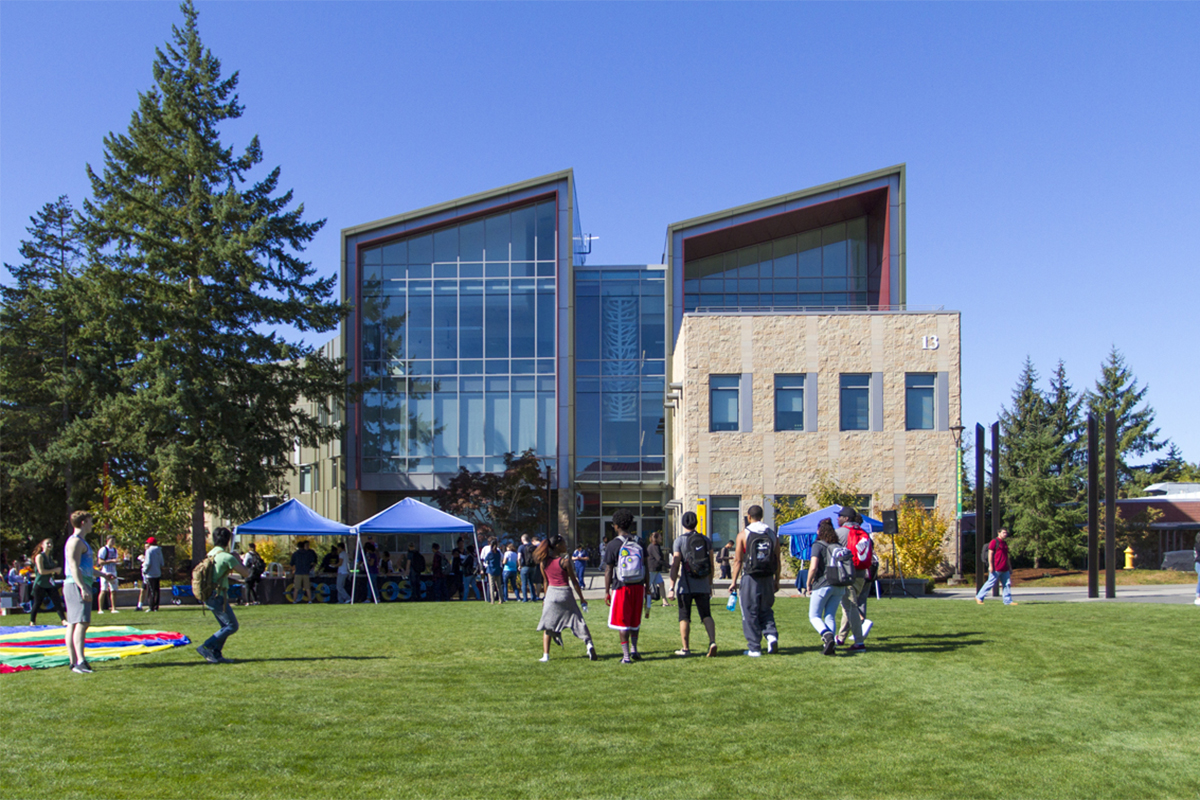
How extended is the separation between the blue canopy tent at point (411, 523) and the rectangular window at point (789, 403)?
43.5 ft

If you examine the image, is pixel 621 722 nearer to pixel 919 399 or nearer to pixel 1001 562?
pixel 1001 562

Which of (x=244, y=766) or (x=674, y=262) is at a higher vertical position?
(x=674, y=262)

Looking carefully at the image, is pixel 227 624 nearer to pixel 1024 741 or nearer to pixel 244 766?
pixel 244 766

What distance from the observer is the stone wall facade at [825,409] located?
35250 mm

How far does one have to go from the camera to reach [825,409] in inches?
1405

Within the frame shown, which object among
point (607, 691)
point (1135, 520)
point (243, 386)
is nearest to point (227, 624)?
point (607, 691)

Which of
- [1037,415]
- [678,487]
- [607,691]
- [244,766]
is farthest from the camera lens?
[1037,415]

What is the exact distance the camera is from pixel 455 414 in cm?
4378

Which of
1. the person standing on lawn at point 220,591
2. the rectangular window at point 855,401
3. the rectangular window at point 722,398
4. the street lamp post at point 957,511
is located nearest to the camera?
the person standing on lawn at point 220,591

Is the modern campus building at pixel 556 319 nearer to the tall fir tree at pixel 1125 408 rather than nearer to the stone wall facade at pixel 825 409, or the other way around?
the stone wall facade at pixel 825 409

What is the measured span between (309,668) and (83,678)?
227 cm

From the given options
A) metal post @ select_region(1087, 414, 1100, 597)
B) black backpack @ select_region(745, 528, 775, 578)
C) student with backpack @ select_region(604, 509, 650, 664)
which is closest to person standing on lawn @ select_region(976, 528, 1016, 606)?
metal post @ select_region(1087, 414, 1100, 597)

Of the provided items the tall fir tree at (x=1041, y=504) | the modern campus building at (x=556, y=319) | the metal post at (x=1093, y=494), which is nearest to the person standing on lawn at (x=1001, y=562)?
the metal post at (x=1093, y=494)

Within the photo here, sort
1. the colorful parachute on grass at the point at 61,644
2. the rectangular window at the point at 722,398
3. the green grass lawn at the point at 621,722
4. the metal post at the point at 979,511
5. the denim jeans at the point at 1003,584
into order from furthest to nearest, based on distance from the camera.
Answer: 1. the rectangular window at the point at 722,398
2. the metal post at the point at 979,511
3. the denim jeans at the point at 1003,584
4. the colorful parachute on grass at the point at 61,644
5. the green grass lawn at the point at 621,722
